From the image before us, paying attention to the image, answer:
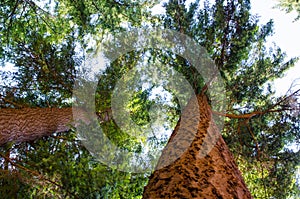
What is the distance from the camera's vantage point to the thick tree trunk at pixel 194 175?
2664 mm

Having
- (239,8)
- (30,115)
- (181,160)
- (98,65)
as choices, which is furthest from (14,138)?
(239,8)

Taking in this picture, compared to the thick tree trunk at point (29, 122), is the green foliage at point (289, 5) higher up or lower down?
higher up

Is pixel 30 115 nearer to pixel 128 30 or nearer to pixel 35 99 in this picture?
pixel 35 99

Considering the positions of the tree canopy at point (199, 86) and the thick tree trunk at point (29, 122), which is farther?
the tree canopy at point (199, 86)

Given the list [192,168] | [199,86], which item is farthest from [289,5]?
[192,168]

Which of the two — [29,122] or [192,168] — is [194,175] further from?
[29,122]

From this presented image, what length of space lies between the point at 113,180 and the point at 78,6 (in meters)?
5.92

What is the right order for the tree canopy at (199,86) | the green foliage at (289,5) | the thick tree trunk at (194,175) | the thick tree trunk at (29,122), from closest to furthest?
1. the thick tree trunk at (194,175)
2. the thick tree trunk at (29,122)
3. the tree canopy at (199,86)
4. the green foliage at (289,5)

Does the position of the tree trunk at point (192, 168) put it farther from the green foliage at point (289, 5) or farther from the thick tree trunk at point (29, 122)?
the green foliage at point (289, 5)

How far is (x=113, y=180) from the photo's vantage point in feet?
19.2

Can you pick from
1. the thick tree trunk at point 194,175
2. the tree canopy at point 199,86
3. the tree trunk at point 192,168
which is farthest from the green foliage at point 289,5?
the thick tree trunk at point 194,175

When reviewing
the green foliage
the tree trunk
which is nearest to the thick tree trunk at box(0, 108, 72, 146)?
the tree trunk

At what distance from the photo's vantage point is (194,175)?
2986 mm

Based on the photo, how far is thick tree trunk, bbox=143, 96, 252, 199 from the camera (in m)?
2.66
